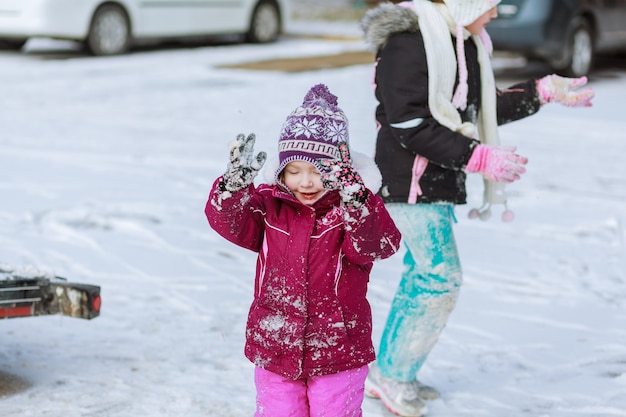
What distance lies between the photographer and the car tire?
12.0 metres

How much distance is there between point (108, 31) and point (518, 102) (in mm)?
10289

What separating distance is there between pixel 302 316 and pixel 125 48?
11571mm

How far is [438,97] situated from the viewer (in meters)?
3.70

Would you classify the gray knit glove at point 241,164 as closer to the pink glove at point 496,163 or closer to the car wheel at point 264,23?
the pink glove at point 496,163

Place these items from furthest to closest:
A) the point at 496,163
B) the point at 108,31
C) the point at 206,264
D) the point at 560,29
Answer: the point at 108,31 < the point at 560,29 < the point at 206,264 < the point at 496,163

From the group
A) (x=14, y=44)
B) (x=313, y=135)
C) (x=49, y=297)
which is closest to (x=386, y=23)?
(x=313, y=135)

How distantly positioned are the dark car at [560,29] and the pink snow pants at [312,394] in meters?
8.95

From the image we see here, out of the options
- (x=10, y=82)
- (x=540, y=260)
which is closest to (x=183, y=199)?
(x=540, y=260)

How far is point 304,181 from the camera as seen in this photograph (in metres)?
2.83

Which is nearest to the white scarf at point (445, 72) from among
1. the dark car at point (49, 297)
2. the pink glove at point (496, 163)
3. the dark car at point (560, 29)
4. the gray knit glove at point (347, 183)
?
the pink glove at point (496, 163)

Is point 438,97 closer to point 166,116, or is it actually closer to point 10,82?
point 166,116

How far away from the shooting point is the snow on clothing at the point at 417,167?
3682 millimetres

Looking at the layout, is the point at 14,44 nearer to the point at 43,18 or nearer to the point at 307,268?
the point at 43,18

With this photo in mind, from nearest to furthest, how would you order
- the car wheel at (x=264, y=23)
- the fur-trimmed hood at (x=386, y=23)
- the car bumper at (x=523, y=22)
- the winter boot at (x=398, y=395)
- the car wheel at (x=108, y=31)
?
the fur-trimmed hood at (x=386, y=23), the winter boot at (x=398, y=395), the car bumper at (x=523, y=22), the car wheel at (x=108, y=31), the car wheel at (x=264, y=23)
